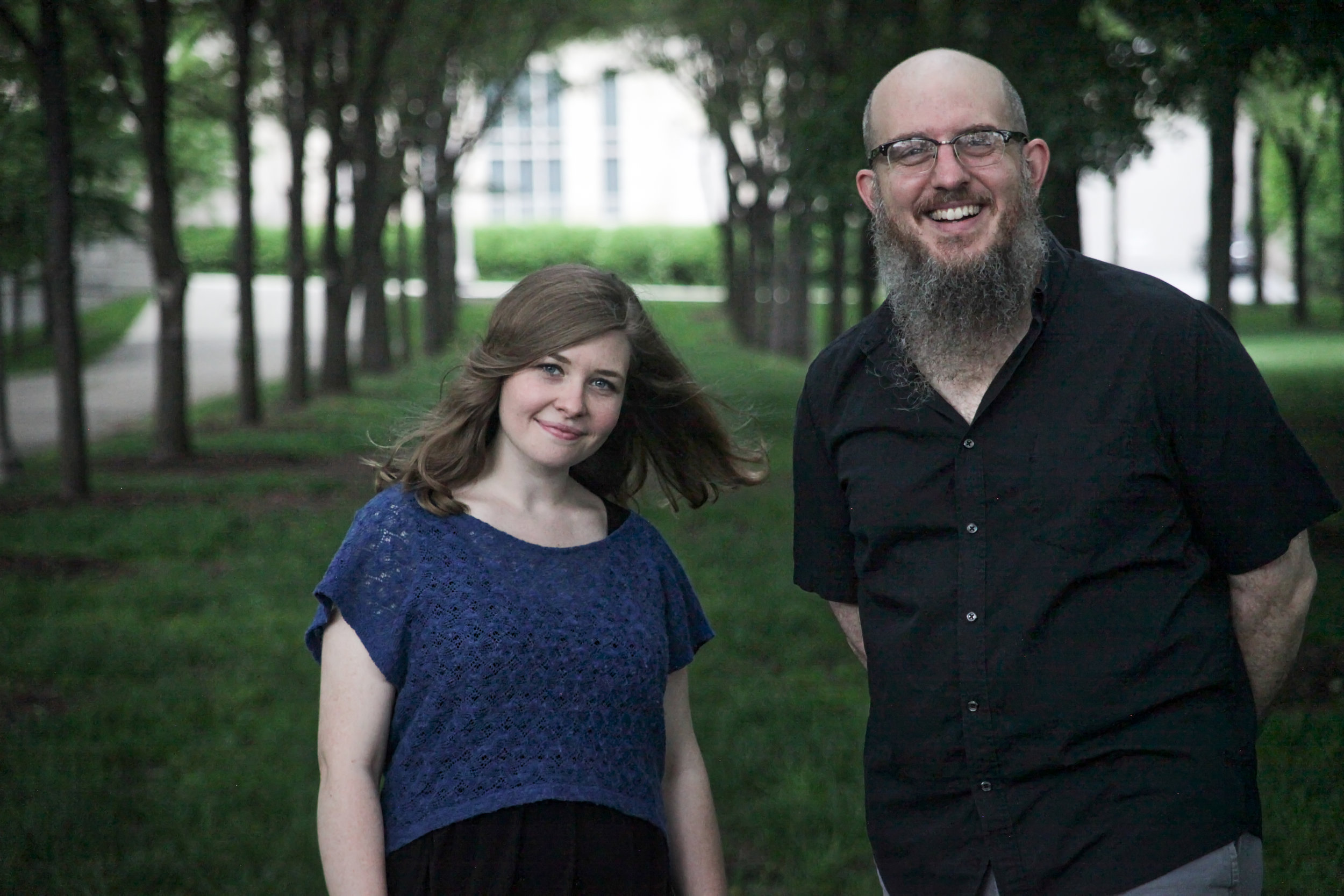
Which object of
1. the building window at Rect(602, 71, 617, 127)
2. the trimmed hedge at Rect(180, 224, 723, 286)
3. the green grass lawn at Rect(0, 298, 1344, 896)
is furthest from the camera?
the building window at Rect(602, 71, 617, 127)

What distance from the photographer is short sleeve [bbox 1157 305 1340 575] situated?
2738 millimetres

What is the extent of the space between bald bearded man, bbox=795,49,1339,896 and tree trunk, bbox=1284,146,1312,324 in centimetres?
2490

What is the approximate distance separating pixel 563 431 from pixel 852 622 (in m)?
0.76

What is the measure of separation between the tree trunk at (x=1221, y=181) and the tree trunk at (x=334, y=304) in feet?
41.9

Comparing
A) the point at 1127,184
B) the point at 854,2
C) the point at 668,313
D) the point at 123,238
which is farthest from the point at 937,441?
the point at 1127,184

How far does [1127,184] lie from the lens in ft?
181

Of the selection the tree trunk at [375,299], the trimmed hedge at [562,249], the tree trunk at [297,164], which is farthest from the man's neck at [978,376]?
the trimmed hedge at [562,249]

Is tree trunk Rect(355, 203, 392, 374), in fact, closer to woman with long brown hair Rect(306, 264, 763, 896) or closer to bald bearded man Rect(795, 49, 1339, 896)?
woman with long brown hair Rect(306, 264, 763, 896)

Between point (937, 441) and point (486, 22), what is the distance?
2399 centimetres

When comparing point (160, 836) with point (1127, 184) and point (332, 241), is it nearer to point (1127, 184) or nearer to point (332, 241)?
point (332, 241)

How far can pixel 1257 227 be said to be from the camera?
103 ft

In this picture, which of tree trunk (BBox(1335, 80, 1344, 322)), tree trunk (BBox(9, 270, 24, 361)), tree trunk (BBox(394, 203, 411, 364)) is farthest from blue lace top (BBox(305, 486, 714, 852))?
tree trunk (BBox(394, 203, 411, 364))

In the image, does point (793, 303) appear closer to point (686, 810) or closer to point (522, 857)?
point (686, 810)

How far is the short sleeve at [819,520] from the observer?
3141mm
